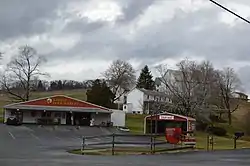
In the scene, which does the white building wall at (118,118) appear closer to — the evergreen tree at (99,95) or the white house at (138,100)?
the evergreen tree at (99,95)

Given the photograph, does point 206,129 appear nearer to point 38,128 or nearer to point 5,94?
point 38,128

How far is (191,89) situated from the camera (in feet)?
276

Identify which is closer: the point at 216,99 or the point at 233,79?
the point at 216,99

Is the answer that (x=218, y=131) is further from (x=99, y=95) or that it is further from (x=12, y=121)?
(x=12, y=121)

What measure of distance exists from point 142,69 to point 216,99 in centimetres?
4734

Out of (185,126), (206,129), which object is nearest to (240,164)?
(185,126)

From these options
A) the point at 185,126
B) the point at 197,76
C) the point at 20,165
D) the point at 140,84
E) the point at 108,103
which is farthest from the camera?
the point at 140,84

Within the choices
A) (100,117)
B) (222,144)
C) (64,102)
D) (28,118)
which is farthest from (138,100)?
(222,144)

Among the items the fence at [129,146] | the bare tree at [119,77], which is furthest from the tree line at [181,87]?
the fence at [129,146]

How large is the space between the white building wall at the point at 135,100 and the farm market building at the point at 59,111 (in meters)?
40.7

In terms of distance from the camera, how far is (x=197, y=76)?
87250mm

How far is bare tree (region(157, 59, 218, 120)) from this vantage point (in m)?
82.9

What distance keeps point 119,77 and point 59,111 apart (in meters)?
39.6

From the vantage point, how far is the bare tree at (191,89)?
82.9m
